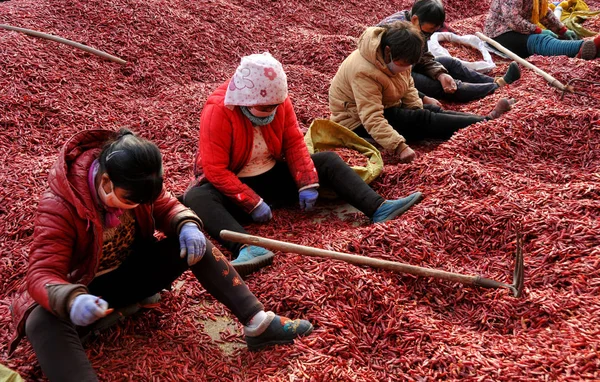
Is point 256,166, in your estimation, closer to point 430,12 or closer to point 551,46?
point 430,12

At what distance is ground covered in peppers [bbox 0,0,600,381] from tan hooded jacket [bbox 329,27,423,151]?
1.25 ft

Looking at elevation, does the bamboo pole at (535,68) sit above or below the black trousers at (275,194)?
above

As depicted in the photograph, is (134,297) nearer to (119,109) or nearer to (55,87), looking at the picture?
(119,109)

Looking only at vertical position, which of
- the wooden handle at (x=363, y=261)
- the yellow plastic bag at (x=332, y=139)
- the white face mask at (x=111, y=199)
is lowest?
the yellow plastic bag at (x=332, y=139)

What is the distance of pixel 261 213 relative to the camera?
4.44m

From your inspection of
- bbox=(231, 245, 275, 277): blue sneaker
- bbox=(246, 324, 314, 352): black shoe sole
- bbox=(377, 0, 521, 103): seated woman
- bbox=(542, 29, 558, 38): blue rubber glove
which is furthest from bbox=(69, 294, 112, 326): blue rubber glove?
bbox=(542, 29, 558, 38): blue rubber glove

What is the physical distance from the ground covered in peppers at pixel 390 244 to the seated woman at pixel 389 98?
0.27 m

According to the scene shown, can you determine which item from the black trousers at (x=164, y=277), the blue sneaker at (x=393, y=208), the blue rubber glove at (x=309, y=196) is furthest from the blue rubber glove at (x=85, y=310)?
the blue sneaker at (x=393, y=208)

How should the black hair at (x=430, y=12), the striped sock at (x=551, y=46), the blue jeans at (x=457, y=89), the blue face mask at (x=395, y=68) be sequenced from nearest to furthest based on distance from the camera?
the blue face mask at (x=395, y=68) < the black hair at (x=430, y=12) < the blue jeans at (x=457, y=89) < the striped sock at (x=551, y=46)

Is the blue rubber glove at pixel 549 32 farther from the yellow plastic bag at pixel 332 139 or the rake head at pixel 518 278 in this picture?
the rake head at pixel 518 278

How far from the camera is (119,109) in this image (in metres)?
7.02

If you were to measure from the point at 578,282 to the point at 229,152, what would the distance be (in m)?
2.55

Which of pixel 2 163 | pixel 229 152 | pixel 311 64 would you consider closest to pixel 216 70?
pixel 311 64

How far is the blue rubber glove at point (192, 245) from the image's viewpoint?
3176 mm
